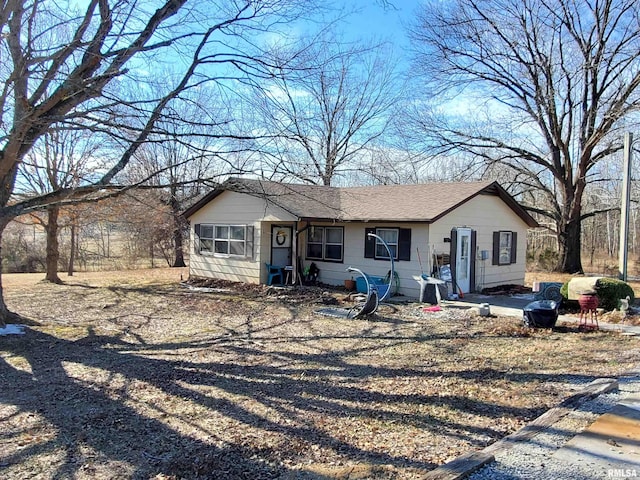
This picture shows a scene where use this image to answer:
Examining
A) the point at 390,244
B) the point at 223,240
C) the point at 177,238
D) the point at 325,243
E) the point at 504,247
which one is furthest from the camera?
the point at 177,238

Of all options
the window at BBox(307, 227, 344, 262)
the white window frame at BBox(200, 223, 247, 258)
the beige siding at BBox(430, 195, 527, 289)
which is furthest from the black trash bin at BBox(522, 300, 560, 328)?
the white window frame at BBox(200, 223, 247, 258)

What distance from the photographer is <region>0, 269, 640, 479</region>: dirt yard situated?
3.65 metres

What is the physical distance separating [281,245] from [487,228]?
21.9 ft

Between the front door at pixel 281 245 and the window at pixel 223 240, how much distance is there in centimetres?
83

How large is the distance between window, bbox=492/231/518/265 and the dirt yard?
19.0 ft

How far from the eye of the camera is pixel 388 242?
46.4ft

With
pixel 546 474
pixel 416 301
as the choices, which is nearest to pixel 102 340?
pixel 546 474

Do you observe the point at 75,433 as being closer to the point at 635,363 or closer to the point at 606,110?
the point at 635,363

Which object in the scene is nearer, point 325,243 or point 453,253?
point 453,253

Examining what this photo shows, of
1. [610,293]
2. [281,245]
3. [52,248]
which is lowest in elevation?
[610,293]

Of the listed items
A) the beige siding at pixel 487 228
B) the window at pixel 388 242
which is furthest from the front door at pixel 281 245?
the beige siding at pixel 487 228

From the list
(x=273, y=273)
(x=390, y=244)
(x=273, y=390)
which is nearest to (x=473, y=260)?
(x=390, y=244)

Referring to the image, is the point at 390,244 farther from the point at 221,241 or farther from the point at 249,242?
the point at 221,241

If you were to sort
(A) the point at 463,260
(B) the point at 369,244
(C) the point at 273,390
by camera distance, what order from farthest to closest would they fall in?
(B) the point at 369,244, (A) the point at 463,260, (C) the point at 273,390
